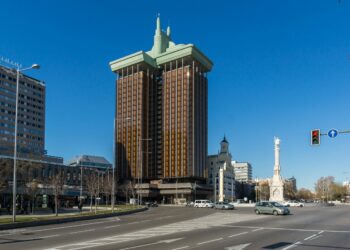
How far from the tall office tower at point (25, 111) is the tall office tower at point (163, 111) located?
103ft

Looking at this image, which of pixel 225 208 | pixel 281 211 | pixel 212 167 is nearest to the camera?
pixel 281 211

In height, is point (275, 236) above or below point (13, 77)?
below

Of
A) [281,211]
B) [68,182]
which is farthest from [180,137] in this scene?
[281,211]

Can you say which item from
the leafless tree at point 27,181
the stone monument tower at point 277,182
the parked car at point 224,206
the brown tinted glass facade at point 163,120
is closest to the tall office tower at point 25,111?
the brown tinted glass facade at point 163,120

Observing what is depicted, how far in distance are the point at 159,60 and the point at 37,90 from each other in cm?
5026

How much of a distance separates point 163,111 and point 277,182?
2817 inches

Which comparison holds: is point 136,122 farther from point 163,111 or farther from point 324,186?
point 324,186

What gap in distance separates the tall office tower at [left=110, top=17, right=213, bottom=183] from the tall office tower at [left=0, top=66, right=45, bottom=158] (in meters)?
31.3

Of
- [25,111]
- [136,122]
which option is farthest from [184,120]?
[25,111]

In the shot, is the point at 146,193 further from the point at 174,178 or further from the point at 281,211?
the point at 281,211

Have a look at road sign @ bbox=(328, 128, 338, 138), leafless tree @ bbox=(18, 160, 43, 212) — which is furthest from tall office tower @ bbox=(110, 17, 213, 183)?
road sign @ bbox=(328, 128, 338, 138)

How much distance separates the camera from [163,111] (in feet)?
557

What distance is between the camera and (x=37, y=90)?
554 feet

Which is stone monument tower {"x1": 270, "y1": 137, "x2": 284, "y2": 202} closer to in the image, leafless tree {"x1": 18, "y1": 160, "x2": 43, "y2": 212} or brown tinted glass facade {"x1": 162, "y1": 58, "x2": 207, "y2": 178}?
brown tinted glass facade {"x1": 162, "y1": 58, "x2": 207, "y2": 178}
